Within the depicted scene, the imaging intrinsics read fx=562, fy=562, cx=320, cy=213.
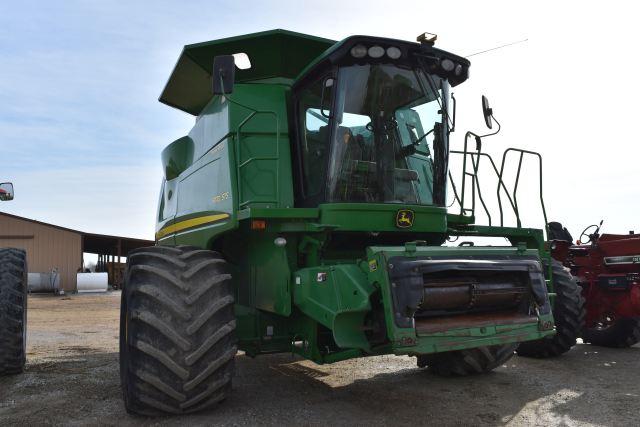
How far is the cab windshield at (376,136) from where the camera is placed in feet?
15.3

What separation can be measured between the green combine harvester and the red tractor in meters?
2.64

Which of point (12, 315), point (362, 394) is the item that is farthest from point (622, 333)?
point (12, 315)

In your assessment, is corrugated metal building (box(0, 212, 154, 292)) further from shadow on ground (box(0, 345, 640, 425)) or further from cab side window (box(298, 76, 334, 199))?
cab side window (box(298, 76, 334, 199))

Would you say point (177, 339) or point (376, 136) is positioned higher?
point (376, 136)

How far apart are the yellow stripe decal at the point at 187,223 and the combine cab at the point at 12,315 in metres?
1.64

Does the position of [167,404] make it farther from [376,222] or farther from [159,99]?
[159,99]

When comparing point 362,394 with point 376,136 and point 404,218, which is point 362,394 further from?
point 376,136

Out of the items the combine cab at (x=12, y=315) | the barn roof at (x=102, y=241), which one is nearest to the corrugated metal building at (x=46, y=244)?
the barn roof at (x=102, y=241)

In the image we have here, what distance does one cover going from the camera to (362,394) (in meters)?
5.14

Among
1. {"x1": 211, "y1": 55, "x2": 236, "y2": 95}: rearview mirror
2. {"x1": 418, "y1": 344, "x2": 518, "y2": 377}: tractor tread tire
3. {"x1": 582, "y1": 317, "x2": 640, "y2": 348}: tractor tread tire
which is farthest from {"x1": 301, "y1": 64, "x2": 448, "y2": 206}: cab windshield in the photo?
{"x1": 582, "y1": 317, "x2": 640, "y2": 348}: tractor tread tire

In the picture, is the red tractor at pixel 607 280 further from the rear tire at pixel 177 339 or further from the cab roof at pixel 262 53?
the rear tire at pixel 177 339

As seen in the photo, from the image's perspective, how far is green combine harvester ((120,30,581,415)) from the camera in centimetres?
402

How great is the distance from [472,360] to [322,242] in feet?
7.40

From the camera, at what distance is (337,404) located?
4777 millimetres
